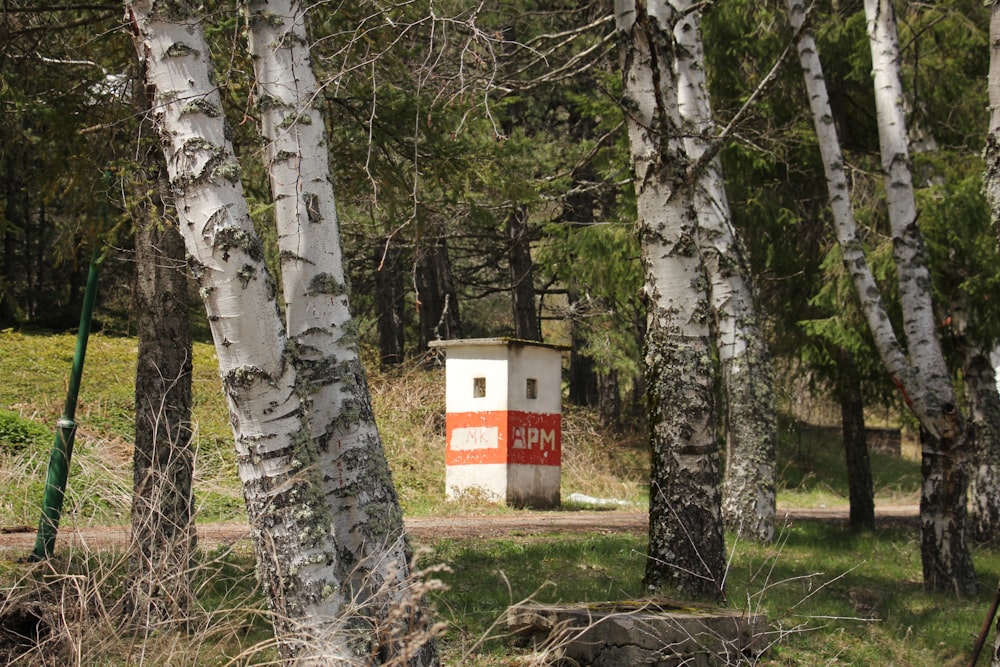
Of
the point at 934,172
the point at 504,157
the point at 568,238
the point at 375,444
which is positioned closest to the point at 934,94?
the point at 934,172

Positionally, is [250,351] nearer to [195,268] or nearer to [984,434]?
[195,268]

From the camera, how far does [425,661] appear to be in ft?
15.7

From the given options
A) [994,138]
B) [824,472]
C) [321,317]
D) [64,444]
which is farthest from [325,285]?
[824,472]

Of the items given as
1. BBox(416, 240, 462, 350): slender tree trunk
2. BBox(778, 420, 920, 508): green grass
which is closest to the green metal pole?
BBox(778, 420, 920, 508): green grass

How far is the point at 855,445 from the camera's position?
13.2m

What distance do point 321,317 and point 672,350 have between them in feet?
8.87

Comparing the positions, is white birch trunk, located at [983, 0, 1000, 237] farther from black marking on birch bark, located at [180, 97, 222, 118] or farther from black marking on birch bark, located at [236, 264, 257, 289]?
black marking on birch bark, located at [180, 97, 222, 118]

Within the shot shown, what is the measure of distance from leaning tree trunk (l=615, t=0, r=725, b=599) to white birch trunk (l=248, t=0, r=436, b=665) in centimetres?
233

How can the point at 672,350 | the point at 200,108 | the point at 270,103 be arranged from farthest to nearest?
the point at 672,350
the point at 270,103
the point at 200,108

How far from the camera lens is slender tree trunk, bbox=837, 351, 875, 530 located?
43.2ft

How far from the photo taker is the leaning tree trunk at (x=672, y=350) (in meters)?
6.86

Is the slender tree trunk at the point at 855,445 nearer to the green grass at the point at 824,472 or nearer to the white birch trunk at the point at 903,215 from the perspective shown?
the white birch trunk at the point at 903,215

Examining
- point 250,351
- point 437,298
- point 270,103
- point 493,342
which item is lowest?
point 250,351

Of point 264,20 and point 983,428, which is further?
point 983,428
